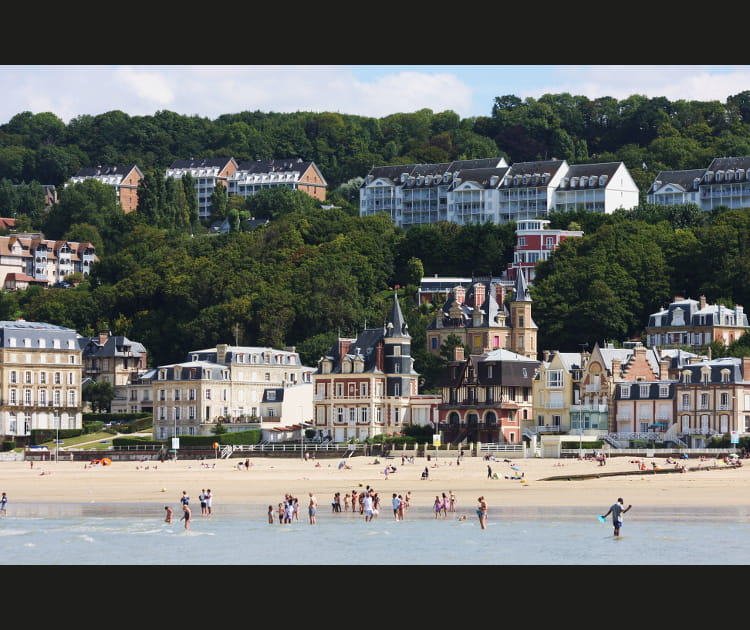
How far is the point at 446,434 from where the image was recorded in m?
103

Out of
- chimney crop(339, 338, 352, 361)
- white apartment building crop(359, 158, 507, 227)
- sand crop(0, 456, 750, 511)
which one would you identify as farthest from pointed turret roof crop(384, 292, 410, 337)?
white apartment building crop(359, 158, 507, 227)

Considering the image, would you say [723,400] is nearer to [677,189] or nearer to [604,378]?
[604,378]

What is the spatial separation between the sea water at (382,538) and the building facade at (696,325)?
2293 inches

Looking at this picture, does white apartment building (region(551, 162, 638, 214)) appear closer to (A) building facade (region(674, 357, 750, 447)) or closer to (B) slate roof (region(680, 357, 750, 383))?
(B) slate roof (region(680, 357, 750, 383))

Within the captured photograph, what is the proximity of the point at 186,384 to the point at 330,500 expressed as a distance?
169 feet

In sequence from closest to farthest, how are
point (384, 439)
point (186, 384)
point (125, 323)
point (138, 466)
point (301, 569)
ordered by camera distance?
point (301, 569) → point (138, 466) → point (384, 439) → point (186, 384) → point (125, 323)

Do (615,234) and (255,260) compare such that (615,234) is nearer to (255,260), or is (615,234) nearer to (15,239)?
(255,260)

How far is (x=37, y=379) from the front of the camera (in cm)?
12256

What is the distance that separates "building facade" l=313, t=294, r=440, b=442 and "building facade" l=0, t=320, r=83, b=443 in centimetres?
2223

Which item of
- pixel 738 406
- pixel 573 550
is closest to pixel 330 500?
pixel 573 550

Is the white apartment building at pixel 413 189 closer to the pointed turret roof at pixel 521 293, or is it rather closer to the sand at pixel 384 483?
the pointed turret roof at pixel 521 293

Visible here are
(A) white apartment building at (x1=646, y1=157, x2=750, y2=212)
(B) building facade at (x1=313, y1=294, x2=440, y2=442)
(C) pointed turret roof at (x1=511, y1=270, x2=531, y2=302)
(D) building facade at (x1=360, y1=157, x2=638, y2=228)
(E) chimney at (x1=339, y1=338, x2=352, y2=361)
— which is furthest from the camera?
(D) building facade at (x1=360, y1=157, x2=638, y2=228)

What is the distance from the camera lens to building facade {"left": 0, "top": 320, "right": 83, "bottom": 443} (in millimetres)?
119938

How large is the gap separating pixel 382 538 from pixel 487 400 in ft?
168
